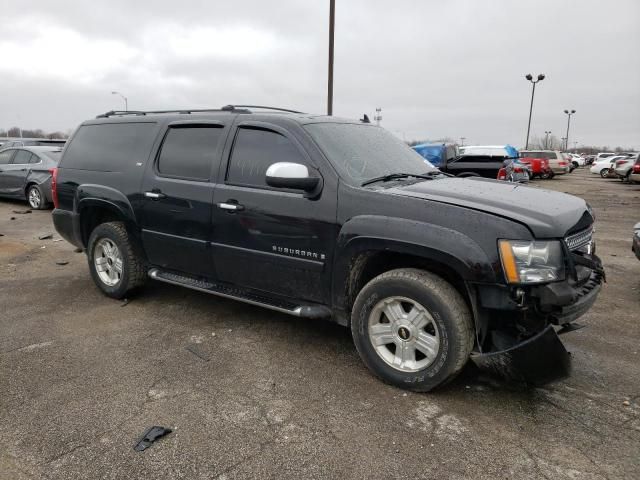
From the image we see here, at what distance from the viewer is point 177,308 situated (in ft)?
16.2

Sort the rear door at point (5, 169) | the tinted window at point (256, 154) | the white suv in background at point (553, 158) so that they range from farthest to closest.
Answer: the white suv in background at point (553, 158) → the rear door at point (5, 169) → the tinted window at point (256, 154)

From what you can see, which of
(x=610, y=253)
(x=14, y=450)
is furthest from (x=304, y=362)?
(x=610, y=253)

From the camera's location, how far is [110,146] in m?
5.04

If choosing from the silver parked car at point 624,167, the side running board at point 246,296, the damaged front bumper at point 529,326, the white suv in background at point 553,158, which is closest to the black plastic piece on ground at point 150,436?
the side running board at point 246,296

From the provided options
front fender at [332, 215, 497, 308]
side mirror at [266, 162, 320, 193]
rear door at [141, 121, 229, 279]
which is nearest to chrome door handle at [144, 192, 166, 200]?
rear door at [141, 121, 229, 279]

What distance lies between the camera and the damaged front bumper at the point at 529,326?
2.88m

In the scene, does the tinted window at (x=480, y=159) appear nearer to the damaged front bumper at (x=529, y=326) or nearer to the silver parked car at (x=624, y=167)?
the silver parked car at (x=624, y=167)

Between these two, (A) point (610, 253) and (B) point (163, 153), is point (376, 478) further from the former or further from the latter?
(A) point (610, 253)

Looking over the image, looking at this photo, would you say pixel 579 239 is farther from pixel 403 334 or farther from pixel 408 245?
pixel 403 334

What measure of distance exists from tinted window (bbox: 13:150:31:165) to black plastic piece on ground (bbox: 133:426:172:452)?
1173 cm

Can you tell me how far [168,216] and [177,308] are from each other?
1.04 meters

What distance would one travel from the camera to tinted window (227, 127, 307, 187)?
3854 mm

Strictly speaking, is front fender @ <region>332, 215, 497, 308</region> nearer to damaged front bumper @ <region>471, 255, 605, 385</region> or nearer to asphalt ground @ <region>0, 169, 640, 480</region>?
damaged front bumper @ <region>471, 255, 605, 385</region>

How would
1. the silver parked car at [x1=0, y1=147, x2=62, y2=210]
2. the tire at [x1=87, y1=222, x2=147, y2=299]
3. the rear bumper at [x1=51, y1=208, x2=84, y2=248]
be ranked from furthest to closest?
the silver parked car at [x1=0, y1=147, x2=62, y2=210] → the rear bumper at [x1=51, y1=208, x2=84, y2=248] → the tire at [x1=87, y1=222, x2=147, y2=299]
